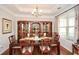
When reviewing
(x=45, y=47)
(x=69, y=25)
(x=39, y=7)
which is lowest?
(x=45, y=47)

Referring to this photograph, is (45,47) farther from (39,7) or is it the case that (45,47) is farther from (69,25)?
(39,7)

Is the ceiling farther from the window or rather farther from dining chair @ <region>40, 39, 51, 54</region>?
dining chair @ <region>40, 39, 51, 54</region>

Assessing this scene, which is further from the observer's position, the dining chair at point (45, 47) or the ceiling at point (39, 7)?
the ceiling at point (39, 7)

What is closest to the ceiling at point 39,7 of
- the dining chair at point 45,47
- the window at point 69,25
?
the window at point 69,25

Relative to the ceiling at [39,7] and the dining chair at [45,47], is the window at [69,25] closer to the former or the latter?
the ceiling at [39,7]

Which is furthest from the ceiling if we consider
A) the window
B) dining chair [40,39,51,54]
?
dining chair [40,39,51,54]

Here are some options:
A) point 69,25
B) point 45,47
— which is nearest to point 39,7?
point 69,25

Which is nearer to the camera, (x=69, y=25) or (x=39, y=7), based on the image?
(x=39, y=7)

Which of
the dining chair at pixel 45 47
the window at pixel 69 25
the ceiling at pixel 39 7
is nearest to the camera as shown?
the dining chair at pixel 45 47

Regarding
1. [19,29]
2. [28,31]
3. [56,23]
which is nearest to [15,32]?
[19,29]

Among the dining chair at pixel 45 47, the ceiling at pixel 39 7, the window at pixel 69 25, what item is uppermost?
the ceiling at pixel 39 7

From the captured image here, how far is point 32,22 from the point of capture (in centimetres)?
591

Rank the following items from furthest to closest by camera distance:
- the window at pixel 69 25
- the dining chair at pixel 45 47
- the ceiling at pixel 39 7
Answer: the window at pixel 69 25 → the ceiling at pixel 39 7 → the dining chair at pixel 45 47
